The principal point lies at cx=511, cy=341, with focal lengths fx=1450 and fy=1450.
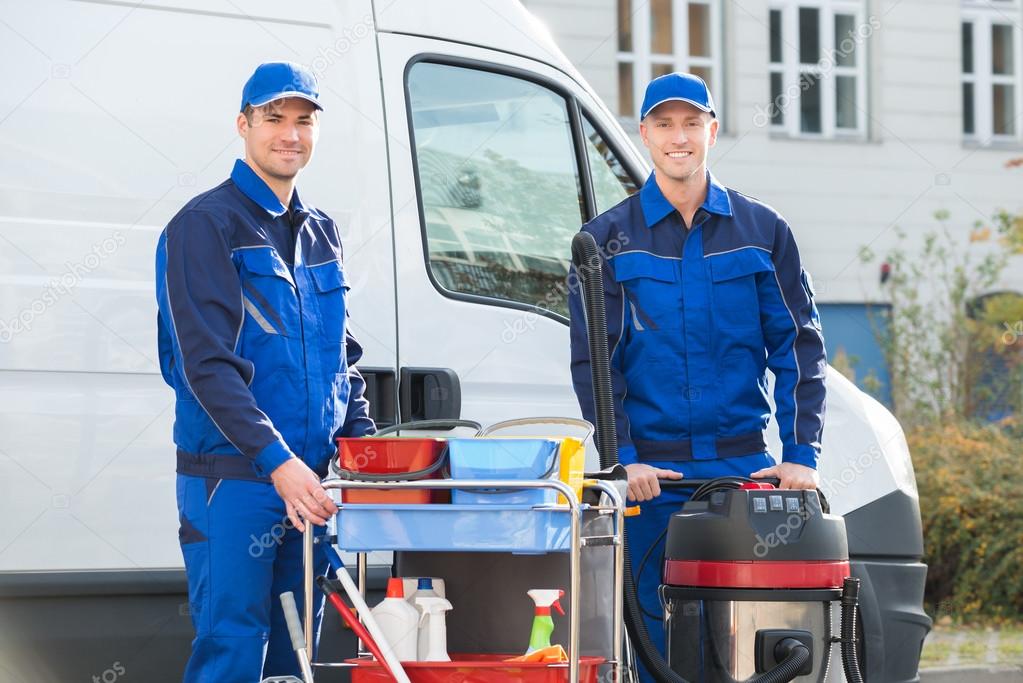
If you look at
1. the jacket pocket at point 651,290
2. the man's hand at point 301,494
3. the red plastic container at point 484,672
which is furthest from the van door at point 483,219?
the red plastic container at point 484,672

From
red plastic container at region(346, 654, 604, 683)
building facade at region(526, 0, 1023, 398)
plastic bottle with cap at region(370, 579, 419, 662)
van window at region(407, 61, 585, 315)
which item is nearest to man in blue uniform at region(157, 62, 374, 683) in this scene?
plastic bottle with cap at region(370, 579, 419, 662)

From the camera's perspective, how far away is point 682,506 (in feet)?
→ 12.8

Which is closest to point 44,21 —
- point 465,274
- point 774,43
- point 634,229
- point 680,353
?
point 465,274

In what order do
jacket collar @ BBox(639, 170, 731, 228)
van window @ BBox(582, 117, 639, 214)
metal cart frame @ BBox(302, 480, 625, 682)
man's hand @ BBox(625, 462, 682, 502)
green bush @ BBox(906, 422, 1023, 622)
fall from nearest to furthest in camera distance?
1. metal cart frame @ BBox(302, 480, 625, 682)
2. man's hand @ BBox(625, 462, 682, 502)
3. jacket collar @ BBox(639, 170, 731, 228)
4. van window @ BBox(582, 117, 639, 214)
5. green bush @ BBox(906, 422, 1023, 622)

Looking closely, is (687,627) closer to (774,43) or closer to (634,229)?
(634,229)

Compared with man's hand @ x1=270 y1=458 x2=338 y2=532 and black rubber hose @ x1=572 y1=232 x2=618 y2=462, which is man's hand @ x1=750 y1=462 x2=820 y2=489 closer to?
black rubber hose @ x1=572 y1=232 x2=618 y2=462

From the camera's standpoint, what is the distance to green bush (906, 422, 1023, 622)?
8203 mm

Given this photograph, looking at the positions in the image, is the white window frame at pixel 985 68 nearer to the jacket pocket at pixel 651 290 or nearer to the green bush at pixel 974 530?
the green bush at pixel 974 530

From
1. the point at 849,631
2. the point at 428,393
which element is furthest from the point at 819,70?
the point at 849,631

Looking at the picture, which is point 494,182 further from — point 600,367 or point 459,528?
point 459,528

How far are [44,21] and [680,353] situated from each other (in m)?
2.06

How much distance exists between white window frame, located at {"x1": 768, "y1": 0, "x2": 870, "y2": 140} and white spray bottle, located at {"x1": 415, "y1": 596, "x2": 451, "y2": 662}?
12.6m

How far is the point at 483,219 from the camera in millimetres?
4730

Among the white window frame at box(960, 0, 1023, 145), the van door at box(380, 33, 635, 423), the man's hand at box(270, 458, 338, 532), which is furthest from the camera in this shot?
the white window frame at box(960, 0, 1023, 145)
